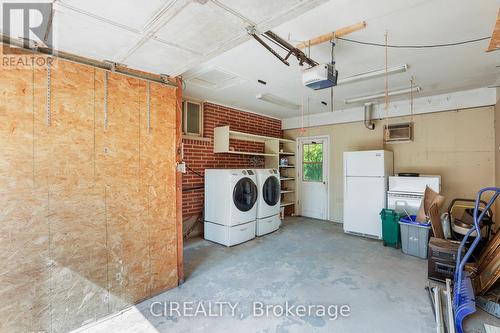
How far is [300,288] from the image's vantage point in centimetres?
265

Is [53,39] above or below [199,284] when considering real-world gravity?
above

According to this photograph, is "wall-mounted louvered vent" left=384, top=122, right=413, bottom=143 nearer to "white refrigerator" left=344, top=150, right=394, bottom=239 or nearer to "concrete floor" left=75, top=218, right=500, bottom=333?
"white refrigerator" left=344, top=150, right=394, bottom=239

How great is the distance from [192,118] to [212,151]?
777mm

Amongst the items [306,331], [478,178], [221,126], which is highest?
[221,126]

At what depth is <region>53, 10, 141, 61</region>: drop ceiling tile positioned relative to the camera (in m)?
1.51

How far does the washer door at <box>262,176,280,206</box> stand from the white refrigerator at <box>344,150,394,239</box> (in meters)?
Result: 1.42

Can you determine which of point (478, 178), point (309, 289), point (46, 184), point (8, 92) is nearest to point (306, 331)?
point (309, 289)

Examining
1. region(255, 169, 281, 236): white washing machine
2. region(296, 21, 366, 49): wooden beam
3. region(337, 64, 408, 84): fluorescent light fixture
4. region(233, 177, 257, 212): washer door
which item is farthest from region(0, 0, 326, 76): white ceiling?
region(255, 169, 281, 236): white washing machine

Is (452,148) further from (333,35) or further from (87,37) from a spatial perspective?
(87,37)

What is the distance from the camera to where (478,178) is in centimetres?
401

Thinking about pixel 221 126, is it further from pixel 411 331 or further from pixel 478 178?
pixel 478 178

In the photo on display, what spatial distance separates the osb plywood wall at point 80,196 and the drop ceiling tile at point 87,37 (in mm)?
171

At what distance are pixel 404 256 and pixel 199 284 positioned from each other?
309 cm

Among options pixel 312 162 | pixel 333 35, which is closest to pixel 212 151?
pixel 312 162
